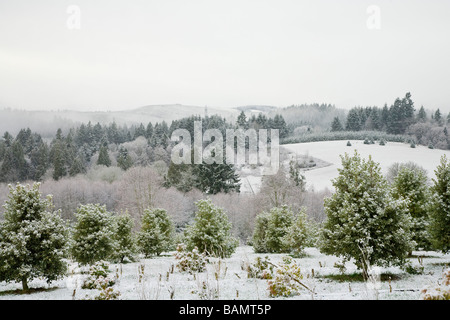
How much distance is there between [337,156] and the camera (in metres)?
65.9

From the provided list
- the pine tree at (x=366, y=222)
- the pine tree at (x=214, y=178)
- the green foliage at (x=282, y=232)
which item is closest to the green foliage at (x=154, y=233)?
the green foliage at (x=282, y=232)

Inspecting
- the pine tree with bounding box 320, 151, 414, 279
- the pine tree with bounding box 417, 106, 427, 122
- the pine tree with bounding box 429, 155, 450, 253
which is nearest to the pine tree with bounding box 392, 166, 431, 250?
the pine tree with bounding box 429, 155, 450, 253

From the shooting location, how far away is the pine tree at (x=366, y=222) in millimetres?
11750

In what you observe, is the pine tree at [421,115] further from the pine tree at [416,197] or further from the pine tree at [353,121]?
the pine tree at [416,197]

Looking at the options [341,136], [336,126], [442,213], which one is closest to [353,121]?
[341,136]

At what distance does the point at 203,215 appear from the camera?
19.2m


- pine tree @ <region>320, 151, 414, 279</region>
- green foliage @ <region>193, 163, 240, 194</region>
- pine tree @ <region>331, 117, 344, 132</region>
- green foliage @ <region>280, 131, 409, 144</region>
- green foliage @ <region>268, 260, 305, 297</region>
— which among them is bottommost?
green foliage @ <region>193, 163, 240, 194</region>

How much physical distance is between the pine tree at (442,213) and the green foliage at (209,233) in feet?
33.2

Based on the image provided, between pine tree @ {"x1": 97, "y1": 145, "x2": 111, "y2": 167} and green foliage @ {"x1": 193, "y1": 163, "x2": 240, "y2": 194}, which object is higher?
pine tree @ {"x1": 97, "y1": 145, "x2": 111, "y2": 167}

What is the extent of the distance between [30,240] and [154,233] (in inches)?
476

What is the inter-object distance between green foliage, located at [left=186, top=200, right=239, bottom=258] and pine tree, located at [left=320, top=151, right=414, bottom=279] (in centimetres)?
731

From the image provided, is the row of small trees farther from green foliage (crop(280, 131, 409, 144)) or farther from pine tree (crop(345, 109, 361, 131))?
pine tree (crop(345, 109, 361, 131))

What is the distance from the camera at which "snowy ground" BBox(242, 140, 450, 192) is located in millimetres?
53906
